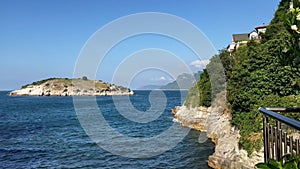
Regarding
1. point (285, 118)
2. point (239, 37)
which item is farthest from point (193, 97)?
point (285, 118)

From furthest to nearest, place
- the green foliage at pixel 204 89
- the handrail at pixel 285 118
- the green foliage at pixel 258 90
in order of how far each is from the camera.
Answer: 1. the green foliage at pixel 204 89
2. the green foliage at pixel 258 90
3. the handrail at pixel 285 118

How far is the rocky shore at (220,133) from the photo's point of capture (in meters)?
16.3

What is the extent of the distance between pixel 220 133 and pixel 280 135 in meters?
23.2

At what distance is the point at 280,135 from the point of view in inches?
91.9

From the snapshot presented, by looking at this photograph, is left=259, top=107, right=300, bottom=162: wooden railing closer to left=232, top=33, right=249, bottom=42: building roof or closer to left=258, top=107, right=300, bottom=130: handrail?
left=258, top=107, right=300, bottom=130: handrail

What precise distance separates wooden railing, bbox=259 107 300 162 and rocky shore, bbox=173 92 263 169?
43.2 feet

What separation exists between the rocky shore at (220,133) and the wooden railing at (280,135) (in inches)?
519

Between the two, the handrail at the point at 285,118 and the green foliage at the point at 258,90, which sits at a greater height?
the green foliage at the point at 258,90

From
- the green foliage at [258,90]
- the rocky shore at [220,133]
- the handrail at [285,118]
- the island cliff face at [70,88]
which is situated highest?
the island cliff face at [70,88]

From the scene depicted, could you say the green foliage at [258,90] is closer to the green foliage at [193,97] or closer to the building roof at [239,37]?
the green foliage at [193,97]

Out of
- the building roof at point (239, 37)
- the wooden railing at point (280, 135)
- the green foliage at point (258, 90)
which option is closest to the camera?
the wooden railing at point (280, 135)

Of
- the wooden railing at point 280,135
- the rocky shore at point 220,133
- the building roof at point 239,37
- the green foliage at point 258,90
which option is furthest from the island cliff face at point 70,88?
the wooden railing at point 280,135

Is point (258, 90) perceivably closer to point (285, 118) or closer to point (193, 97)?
point (285, 118)

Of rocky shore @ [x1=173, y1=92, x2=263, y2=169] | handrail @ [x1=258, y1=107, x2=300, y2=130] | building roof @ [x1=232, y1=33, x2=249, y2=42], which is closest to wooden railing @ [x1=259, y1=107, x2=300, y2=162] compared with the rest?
handrail @ [x1=258, y1=107, x2=300, y2=130]
